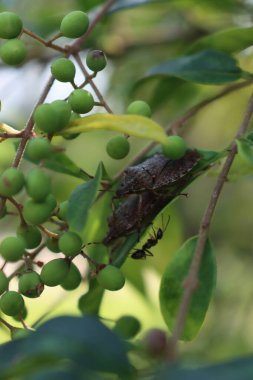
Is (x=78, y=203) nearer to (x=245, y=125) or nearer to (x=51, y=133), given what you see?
(x=51, y=133)

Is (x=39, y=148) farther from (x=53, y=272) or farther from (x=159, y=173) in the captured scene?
(x=159, y=173)

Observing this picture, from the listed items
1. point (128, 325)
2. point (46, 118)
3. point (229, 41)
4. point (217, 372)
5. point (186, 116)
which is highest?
point (229, 41)

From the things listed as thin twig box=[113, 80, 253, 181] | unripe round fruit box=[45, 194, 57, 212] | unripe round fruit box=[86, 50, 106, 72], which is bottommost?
unripe round fruit box=[45, 194, 57, 212]

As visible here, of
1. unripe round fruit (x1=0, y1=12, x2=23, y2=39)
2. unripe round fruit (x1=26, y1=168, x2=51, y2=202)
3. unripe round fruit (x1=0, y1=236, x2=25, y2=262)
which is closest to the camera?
unripe round fruit (x1=26, y1=168, x2=51, y2=202)

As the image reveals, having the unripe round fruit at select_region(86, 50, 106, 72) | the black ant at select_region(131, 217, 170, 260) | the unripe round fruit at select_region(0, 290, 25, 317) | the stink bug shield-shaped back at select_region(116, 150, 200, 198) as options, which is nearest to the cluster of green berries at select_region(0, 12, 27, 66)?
the unripe round fruit at select_region(86, 50, 106, 72)

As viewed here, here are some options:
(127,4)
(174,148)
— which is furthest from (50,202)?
(127,4)

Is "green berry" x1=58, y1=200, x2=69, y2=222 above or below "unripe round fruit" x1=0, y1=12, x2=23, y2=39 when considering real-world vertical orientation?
below

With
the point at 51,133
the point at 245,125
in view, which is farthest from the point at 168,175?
the point at 51,133

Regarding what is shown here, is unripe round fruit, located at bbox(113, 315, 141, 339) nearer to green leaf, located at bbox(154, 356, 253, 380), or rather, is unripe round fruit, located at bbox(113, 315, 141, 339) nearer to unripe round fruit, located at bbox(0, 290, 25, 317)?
unripe round fruit, located at bbox(0, 290, 25, 317)
